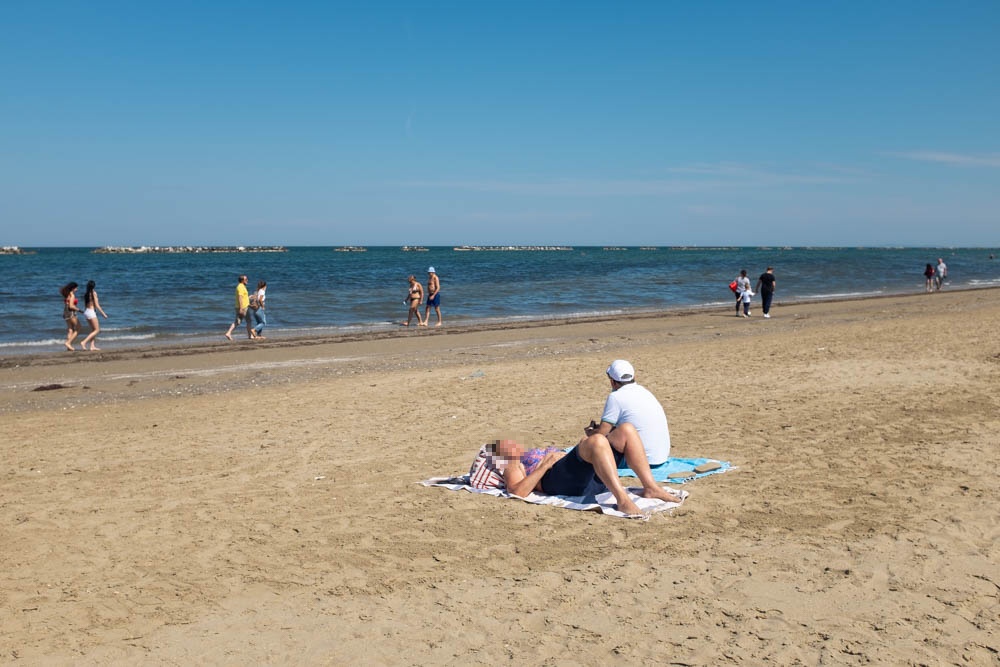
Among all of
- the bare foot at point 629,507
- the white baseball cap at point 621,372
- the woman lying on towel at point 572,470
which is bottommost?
the bare foot at point 629,507

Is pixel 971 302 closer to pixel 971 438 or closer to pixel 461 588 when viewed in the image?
pixel 971 438

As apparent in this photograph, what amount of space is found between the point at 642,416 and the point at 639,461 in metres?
0.40

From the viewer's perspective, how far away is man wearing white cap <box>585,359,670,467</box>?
5.86 metres

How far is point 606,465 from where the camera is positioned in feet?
18.3

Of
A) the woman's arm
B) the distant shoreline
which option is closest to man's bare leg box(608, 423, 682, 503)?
the woman's arm

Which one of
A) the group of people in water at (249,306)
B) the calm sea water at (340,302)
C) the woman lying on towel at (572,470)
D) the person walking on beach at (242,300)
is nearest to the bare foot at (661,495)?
the woman lying on towel at (572,470)

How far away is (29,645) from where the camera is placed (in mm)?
3844

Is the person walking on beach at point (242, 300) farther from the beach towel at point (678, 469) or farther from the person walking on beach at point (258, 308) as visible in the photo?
the beach towel at point (678, 469)

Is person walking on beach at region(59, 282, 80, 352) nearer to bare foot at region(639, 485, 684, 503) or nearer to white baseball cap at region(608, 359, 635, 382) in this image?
white baseball cap at region(608, 359, 635, 382)

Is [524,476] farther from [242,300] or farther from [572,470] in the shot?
[242,300]

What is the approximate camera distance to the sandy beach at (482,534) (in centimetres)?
386

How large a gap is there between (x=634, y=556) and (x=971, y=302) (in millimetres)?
28519

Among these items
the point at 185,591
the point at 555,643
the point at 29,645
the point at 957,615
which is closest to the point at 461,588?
the point at 555,643

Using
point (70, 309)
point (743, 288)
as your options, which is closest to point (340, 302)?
point (70, 309)
